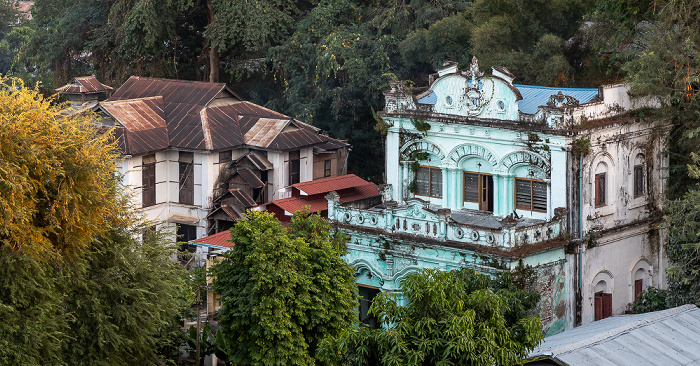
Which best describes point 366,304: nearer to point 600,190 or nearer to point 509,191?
point 509,191

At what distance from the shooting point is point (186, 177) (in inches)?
1548

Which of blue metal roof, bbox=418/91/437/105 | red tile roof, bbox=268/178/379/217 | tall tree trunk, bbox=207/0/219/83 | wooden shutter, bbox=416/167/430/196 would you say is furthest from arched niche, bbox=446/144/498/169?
tall tree trunk, bbox=207/0/219/83

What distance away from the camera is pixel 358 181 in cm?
3847

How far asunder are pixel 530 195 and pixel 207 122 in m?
14.4

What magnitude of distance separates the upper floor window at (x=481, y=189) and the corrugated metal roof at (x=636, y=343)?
5764 millimetres

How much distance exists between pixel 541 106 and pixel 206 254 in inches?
563

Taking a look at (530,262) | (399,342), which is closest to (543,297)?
(530,262)

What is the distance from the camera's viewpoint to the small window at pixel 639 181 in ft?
101

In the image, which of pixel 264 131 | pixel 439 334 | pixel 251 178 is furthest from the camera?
pixel 264 131

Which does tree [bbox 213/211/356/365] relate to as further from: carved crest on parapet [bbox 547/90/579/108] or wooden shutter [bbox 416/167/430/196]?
carved crest on parapet [bbox 547/90/579/108]

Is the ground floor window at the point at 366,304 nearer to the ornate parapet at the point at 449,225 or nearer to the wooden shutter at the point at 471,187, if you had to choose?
the ornate parapet at the point at 449,225

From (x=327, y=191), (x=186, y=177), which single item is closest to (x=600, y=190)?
(x=327, y=191)

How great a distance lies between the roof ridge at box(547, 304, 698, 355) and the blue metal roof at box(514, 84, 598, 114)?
6780 millimetres

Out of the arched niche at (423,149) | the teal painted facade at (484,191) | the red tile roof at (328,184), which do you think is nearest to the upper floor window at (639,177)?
the teal painted facade at (484,191)
